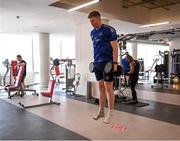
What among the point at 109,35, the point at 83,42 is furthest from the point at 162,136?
the point at 83,42

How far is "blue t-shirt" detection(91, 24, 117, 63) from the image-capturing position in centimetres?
332

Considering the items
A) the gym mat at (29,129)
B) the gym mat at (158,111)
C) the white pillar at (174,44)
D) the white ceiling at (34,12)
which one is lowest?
the gym mat at (158,111)

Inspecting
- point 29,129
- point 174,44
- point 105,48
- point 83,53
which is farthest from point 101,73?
point 174,44

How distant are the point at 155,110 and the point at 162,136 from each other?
2.17 metres

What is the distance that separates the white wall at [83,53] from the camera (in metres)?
7.84

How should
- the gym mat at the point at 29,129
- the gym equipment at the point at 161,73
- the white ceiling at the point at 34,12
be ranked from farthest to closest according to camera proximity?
the gym equipment at the point at 161,73 < the white ceiling at the point at 34,12 < the gym mat at the point at 29,129

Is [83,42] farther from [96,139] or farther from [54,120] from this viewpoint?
[96,139]

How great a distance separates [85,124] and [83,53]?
4.21m

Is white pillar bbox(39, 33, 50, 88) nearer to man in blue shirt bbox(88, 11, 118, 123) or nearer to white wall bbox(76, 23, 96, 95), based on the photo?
white wall bbox(76, 23, 96, 95)

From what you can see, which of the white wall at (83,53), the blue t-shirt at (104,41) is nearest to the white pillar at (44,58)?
the white wall at (83,53)

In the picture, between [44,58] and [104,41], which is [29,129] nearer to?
[104,41]

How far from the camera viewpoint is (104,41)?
11.0ft

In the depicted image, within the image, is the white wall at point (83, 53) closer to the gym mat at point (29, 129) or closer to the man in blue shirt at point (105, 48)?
the gym mat at point (29, 129)

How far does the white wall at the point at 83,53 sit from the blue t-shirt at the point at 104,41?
170 inches
